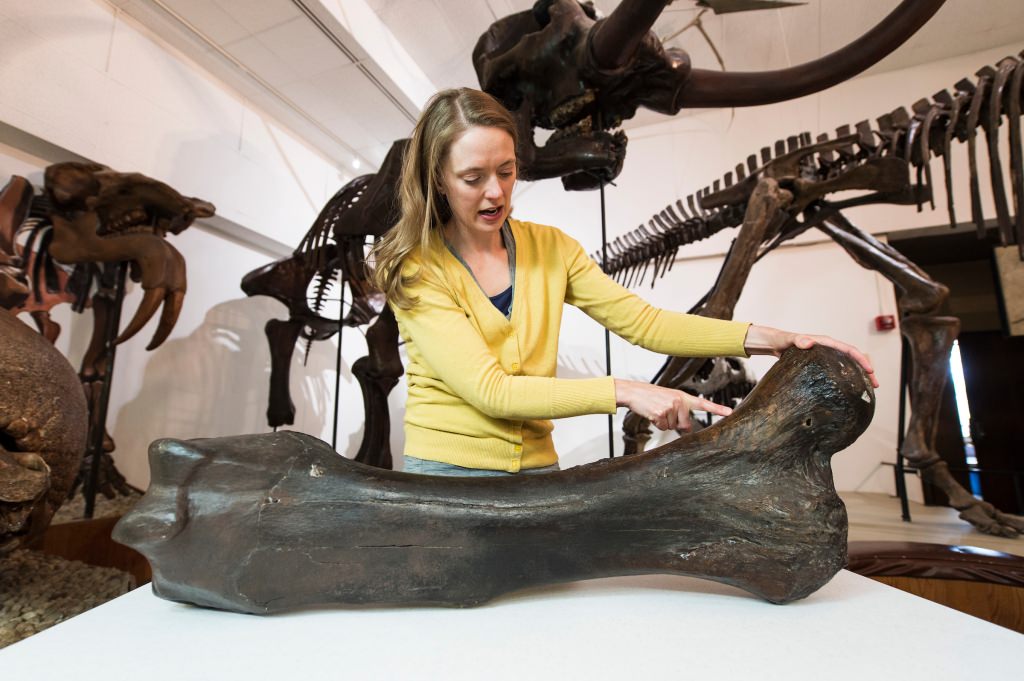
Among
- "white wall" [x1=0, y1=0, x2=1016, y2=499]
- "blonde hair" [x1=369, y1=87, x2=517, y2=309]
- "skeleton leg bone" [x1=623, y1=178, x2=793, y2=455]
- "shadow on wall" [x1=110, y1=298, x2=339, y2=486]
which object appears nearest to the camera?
"blonde hair" [x1=369, y1=87, x2=517, y2=309]

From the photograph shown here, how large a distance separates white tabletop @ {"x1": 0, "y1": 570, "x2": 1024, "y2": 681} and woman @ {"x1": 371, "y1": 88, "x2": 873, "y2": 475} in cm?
29

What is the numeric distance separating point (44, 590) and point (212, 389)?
208cm

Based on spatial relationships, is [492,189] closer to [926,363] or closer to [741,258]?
[741,258]

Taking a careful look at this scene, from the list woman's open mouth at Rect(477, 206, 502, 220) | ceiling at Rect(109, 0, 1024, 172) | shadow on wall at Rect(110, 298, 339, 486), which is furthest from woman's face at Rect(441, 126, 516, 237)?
shadow on wall at Rect(110, 298, 339, 486)

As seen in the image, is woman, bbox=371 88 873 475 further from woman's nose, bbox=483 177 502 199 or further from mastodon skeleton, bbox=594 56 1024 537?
mastodon skeleton, bbox=594 56 1024 537

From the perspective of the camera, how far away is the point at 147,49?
2.51 metres

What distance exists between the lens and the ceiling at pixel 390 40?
2.50 meters

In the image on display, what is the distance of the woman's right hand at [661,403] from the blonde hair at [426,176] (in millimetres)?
413

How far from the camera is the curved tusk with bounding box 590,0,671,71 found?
4.55 feet

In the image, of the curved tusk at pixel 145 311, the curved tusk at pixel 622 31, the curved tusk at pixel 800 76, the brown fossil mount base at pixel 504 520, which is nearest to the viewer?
the brown fossil mount base at pixel 504 520

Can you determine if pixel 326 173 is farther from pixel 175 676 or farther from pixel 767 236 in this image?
pixel 175 676

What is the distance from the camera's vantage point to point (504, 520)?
0.69 meters

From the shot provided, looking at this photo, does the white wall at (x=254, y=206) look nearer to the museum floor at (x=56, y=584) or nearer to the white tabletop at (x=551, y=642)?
the museum floor at (x=56, y=584)

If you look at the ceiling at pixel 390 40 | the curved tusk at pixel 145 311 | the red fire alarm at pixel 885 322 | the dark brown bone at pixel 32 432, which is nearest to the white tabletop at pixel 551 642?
the dark brown bone at pixel 32 432
